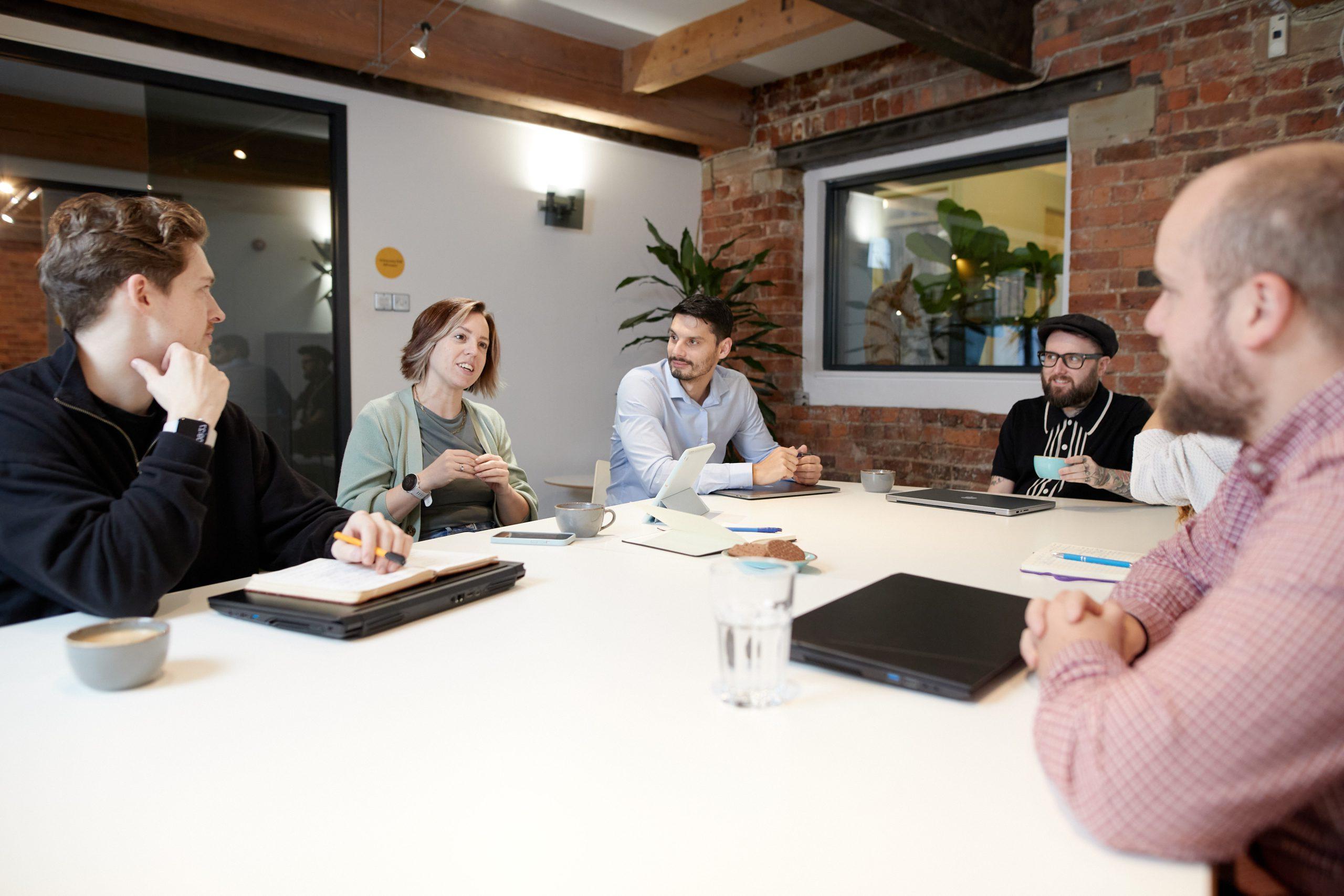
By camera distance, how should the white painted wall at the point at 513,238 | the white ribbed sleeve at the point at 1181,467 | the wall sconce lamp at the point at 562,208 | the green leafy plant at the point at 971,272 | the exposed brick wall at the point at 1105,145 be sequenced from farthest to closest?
the wall sconce lamp at the point at 562,208
the green leafy plant at the point at 971,272
the white painted wall at the point at 513,238
the exposed brick wall at the point at 1105,145
the white ribbed sleeve at the point at 1181,467

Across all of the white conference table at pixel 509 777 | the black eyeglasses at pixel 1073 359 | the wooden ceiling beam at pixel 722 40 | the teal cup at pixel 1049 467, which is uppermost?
the wooden ceiling beam at pixel 722 40

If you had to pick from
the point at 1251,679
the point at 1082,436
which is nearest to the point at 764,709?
the point at 1251,679

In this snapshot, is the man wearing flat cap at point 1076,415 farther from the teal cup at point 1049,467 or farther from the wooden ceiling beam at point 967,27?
the wooden ceiling beam at point 967,27

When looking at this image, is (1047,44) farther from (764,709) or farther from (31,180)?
(31,180)

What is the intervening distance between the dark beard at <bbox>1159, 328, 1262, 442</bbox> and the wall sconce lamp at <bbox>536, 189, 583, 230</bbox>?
4.21 meters

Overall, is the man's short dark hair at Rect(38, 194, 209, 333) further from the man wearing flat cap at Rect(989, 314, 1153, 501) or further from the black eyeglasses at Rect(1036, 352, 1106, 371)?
the black eyeglasses at Rect(1036, 352, 1106, 371)

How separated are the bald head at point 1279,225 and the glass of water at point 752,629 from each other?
0.52 metres

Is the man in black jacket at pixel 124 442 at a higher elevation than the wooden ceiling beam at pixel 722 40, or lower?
lower

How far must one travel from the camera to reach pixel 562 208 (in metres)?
4.76

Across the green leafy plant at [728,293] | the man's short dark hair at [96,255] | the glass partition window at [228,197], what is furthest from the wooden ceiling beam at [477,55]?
the man's short dark hair at [96,255]

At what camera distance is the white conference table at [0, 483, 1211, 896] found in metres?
0.66

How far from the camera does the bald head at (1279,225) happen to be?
73cm

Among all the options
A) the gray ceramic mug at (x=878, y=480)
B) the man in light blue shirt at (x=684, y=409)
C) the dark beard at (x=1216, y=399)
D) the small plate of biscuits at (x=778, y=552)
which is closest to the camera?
the dark beard at (x=1216, y=399)

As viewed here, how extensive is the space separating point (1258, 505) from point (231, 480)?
63.8 inches
